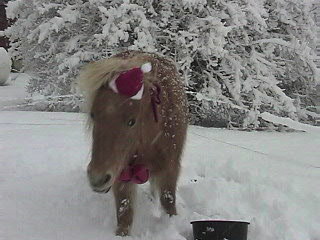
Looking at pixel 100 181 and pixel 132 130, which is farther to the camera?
pixel 132 130

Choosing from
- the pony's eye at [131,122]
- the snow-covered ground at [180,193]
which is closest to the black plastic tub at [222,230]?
the snow-covered ground at [180,193]

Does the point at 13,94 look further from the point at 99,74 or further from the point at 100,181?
the point at 100,181

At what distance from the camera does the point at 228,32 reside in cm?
813

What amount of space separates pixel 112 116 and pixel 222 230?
1.02 meters

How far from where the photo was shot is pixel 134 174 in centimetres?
300

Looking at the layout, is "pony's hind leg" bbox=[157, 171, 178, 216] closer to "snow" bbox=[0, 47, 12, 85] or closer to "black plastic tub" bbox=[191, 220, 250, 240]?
"black plastic tub" bbox=[191, 220, 250, 240]

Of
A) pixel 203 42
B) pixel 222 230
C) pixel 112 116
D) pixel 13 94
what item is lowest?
pixel 13 94

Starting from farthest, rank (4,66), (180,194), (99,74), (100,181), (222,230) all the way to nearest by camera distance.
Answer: (4,66) < (180,194) < (222,230) < (99,74) < (100,181)

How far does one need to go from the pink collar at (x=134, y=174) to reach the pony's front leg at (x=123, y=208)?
0.54 ft

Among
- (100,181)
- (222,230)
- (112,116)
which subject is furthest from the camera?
(222,230)

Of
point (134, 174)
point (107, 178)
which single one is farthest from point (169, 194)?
point (107, 178)

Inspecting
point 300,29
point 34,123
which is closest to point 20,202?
point 34,123

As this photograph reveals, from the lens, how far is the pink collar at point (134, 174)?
2.98 metres

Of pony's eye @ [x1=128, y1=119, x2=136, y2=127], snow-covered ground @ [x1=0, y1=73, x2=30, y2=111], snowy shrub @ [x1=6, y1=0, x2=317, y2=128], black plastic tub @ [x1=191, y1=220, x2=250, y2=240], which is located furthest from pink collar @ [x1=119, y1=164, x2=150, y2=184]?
snow-covered ground @ [x1=0, y1=73, x2=30, y2=111]
